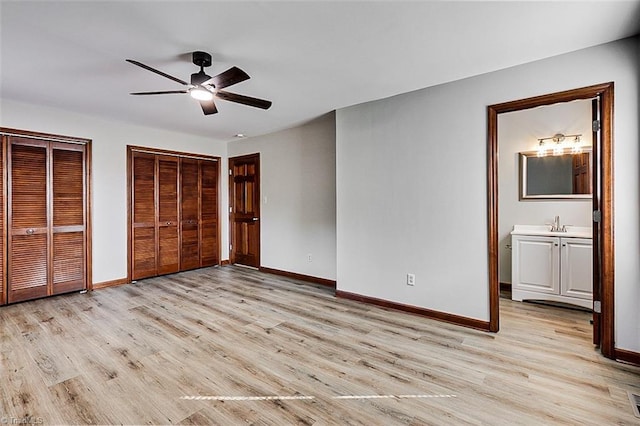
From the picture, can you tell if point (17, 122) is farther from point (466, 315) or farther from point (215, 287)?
point (466, 315)

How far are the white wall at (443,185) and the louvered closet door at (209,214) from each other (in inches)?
116

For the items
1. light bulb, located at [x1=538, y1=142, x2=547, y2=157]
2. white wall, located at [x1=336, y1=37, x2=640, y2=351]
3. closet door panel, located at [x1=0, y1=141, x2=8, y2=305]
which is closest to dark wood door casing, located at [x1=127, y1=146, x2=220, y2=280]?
closet door panel, located at [x1=0, y1=141, x2=8, y2=305]

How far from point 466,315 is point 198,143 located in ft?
16.4

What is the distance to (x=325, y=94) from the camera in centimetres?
347

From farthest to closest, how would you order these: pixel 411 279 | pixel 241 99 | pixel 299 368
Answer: pixel 411 279 → pixel 241 99 → pixel 299 368

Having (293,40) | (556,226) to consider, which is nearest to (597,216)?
(556,226)

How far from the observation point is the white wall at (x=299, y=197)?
462cm

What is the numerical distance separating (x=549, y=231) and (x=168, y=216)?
559 centimetres

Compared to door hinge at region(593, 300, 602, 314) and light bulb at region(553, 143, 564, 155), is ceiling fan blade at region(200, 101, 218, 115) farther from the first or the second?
light bulb at region(553, 143, 564, 155)

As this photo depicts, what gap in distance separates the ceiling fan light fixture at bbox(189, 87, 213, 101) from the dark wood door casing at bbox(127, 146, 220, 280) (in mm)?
2808

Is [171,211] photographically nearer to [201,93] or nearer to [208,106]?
[208,106]

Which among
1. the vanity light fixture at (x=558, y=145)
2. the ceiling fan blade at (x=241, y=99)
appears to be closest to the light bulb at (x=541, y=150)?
the vanity light fixture at (x=558, y=145)

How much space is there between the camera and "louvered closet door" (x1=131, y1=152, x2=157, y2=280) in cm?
485

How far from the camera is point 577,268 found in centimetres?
348
